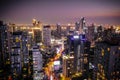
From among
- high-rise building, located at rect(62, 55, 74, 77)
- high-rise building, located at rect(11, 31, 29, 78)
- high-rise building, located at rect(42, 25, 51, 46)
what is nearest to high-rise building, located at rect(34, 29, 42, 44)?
high-rise building, located at rect(42, 25, 51, 46)

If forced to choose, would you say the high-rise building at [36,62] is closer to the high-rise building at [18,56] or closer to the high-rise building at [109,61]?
the high-rise building at [18,56]

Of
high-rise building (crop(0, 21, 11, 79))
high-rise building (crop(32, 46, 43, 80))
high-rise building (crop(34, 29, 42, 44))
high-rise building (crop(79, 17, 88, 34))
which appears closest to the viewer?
high-rise building (crop(32, 46, 43, 80))

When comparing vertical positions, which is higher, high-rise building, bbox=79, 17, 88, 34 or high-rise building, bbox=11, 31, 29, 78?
high-rise building, bbox=79, 17, 88, 34

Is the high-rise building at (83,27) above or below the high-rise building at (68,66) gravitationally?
above

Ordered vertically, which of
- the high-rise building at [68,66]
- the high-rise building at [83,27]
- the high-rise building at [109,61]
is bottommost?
the high-rise building at [68,66]

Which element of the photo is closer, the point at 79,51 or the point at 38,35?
the point at 79,51

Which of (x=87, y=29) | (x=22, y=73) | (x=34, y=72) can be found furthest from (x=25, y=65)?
(x=87, y=29)

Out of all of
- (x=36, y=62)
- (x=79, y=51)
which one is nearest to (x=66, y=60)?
(x=79, y=51)

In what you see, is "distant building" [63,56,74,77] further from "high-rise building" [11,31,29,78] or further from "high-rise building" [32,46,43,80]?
"high-rise building" [11,31,29,78]

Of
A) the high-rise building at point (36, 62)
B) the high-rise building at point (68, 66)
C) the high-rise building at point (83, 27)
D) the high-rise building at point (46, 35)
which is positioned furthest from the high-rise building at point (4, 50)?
the high-rise building at point (83, 27)

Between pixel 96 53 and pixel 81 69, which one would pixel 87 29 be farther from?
pixel 96 53

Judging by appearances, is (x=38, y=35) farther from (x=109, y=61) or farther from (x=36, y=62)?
(x=109, y=61)

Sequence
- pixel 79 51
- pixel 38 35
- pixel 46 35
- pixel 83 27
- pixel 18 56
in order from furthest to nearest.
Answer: pixel 46 35, pixel 38 35, pixel 83 27, pixel 79 51, pixel 18 56
